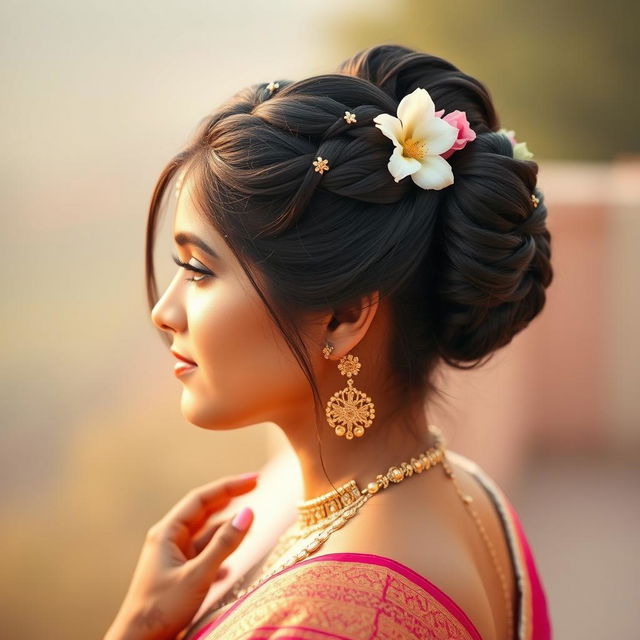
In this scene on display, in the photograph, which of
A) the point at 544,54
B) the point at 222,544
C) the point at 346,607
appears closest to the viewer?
the point at 346,607

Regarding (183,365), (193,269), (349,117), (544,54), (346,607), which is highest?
(349,117)

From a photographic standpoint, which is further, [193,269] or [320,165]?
[193,269]

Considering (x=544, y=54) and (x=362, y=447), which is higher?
(x=362, y=447)

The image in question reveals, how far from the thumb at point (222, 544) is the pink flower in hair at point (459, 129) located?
65 cm

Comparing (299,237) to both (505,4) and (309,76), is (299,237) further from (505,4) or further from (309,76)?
(505,4)

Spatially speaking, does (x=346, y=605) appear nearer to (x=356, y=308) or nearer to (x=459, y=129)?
(x=356, y=308)

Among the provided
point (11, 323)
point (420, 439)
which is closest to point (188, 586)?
point (420, 439)

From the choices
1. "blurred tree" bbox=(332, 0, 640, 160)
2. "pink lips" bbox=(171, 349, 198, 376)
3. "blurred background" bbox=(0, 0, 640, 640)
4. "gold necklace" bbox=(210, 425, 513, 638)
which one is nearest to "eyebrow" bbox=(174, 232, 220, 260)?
"pink lips" bbox=(171, 349, 198, 376)

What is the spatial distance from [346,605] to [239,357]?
384 millimetres

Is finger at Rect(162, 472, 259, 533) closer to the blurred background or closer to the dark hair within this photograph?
the dark hair

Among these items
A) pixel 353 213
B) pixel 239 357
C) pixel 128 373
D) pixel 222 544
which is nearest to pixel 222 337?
pixel 239 357

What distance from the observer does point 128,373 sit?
466 centimetres

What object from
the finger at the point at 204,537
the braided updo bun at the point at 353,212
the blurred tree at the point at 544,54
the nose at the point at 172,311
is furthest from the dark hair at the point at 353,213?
the blurred tree at the point at 544,54

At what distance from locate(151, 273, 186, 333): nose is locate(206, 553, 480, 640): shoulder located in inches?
15.5
